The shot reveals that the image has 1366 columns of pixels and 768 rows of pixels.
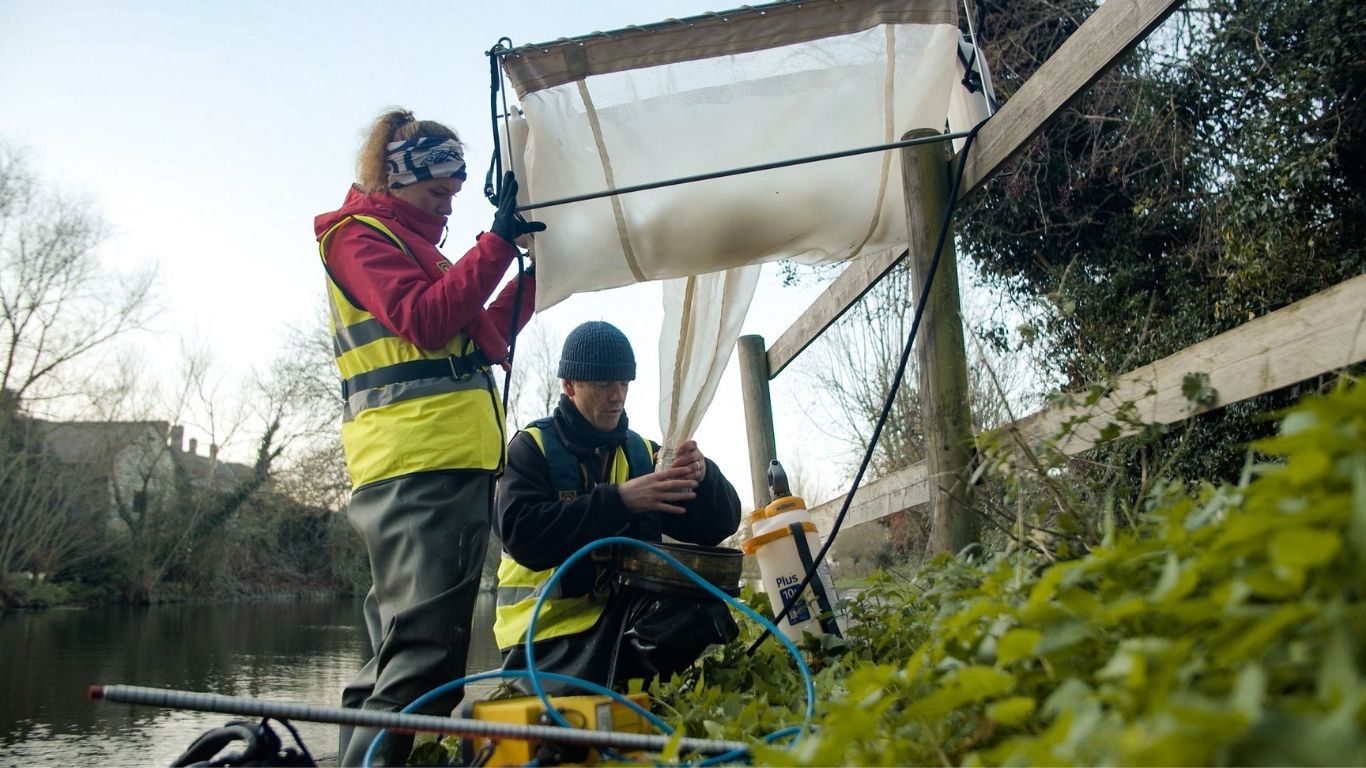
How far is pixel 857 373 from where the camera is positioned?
17469mm

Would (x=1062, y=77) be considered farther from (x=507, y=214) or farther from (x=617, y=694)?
(x=617, y=694)

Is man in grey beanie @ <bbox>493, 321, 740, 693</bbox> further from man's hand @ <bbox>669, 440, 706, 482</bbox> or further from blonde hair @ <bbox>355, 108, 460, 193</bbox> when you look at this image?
blonde hair @ <bbox>355, 108, 460, 193</bbox>

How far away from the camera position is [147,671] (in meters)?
15.1

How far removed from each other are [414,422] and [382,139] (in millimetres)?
1020

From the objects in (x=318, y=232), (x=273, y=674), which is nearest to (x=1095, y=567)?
(x=318, y=232)

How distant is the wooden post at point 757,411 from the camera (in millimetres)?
5551

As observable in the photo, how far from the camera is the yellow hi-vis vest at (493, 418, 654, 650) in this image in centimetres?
299

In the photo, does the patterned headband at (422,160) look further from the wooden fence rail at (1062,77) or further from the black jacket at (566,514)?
the wooden fence rail at (1062,77)

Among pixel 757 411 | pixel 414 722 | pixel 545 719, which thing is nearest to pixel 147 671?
pixel 757 411

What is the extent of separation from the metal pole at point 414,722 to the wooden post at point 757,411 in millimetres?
3690

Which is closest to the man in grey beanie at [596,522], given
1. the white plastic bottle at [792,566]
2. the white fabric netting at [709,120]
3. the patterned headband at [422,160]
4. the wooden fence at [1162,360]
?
the white plastic bottle at [792,566]

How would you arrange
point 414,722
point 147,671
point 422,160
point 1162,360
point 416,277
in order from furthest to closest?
point 147,671
point 422,160
point 416,277
point 1162,360
point 414,722

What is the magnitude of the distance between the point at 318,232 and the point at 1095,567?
8.29 feet

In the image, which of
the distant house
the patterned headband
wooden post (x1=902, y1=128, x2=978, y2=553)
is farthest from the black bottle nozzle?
the distant house
